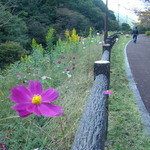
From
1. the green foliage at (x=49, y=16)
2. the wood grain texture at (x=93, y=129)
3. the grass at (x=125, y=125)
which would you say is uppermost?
the green foliage at (x=49, y=16)

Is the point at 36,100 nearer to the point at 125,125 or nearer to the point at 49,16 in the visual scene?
the point at 125,125

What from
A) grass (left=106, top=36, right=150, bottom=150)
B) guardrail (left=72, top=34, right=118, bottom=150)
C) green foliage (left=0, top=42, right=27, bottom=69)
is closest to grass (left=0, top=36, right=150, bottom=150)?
grass (left=106, top=36, right=150, bottom=150)

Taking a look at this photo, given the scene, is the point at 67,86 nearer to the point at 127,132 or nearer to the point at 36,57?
the point at 127,132

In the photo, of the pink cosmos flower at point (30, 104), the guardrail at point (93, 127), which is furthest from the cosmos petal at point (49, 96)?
the guardrail at point (93, 127)

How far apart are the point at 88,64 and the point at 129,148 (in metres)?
2.60

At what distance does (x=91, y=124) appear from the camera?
1152 mm

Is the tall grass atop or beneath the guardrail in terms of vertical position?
beneath

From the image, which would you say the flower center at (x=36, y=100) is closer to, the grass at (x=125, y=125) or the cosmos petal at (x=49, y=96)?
the cosmos petal at (x=49, y=96)

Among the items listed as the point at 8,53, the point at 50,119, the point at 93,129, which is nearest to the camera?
the point at 93,129

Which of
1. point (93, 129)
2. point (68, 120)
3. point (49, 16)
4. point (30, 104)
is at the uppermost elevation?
point (49, 16)

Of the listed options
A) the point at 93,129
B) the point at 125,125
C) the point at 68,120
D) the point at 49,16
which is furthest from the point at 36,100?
the point at 49,16

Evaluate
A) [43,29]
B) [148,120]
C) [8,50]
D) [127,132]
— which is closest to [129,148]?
[127,132]

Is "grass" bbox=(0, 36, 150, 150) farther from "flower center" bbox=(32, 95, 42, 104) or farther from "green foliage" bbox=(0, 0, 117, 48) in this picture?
"green foliage" bbox=(0, 0, 117, 48)

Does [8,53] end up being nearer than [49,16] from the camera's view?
Yes
